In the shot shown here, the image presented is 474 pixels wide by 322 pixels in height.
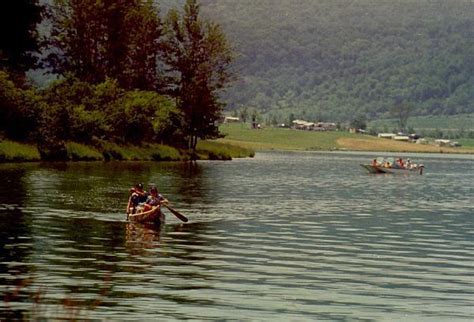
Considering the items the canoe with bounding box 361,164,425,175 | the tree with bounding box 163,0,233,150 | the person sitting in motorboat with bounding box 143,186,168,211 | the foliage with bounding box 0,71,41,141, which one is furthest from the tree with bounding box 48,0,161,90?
the person sitting in motorboat with bounding box 143,186,168,211

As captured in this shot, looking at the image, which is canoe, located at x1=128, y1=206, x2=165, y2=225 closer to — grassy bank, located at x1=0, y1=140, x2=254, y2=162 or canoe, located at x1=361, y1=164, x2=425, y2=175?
grassy bank, located at x1=0, y1=140, x2=254, y2=162

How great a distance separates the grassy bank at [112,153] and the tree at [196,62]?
18.9 feet

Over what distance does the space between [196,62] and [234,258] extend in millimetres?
126435

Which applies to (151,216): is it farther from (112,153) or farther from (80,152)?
(112,153)

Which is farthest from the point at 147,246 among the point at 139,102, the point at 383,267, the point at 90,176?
the point at 139,102

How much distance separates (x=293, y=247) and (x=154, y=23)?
12335 cm

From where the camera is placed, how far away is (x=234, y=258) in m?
42.8

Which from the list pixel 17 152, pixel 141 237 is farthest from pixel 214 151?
pixel 141 237

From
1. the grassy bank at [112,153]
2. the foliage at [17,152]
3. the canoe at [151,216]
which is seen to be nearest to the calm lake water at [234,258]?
the canoe at [151,216]

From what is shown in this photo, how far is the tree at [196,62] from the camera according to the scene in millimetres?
166125

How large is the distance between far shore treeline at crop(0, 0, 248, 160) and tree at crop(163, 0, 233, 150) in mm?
147

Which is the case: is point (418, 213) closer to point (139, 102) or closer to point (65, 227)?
point (65, 227)

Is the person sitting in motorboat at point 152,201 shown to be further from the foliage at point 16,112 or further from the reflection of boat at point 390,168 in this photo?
the reflection of boat at point 390,168

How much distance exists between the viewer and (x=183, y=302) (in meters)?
31.3
